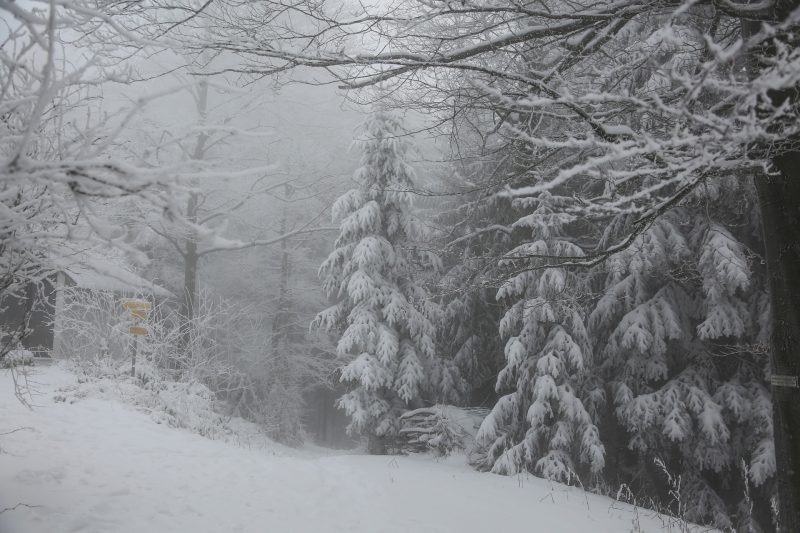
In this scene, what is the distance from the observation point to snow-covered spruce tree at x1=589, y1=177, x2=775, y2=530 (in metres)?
8.72

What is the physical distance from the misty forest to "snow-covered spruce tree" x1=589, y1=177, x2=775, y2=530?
0.07 m

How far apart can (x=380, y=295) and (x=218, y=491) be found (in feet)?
25.6

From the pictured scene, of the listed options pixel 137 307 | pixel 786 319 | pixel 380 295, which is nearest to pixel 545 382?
pixel 380 295

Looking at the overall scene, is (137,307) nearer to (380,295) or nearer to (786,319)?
(380,295)

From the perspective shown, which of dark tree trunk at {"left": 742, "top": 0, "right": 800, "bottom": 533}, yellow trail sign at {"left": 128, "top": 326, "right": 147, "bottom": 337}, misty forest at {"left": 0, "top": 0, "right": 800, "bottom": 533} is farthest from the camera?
yellow trail sign at {"left": 128, "top": 326, "right": 147, "bottom": 337}

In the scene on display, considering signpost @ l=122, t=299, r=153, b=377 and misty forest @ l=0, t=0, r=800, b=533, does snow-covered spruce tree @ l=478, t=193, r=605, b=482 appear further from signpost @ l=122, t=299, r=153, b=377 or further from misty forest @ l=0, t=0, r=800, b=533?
signpost @ l=122, t=299, r=153, b=377

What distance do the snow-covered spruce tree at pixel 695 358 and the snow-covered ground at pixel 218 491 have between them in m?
3.05

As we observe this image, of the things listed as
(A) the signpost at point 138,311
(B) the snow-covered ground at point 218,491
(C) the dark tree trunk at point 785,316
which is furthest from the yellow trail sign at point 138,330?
(C) the dark tree trunk at point 785,316

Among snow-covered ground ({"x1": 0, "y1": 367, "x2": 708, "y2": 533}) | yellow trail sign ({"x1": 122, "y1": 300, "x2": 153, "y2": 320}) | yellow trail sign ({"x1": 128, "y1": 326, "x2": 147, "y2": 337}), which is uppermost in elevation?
yellow trail sign ({"x1": 122, "y1": 300, "x2": 153, "y2": 320})

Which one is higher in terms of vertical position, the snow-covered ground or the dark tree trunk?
the dark tree trunk

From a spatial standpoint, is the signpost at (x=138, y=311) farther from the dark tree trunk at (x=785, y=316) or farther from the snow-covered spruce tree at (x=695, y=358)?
the dark tree trunk at (x=785, y=316)


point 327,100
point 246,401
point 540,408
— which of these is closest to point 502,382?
point 540,408

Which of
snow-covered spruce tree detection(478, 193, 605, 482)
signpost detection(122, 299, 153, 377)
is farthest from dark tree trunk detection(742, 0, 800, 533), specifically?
signpost detection(122, 299, 153, 377)

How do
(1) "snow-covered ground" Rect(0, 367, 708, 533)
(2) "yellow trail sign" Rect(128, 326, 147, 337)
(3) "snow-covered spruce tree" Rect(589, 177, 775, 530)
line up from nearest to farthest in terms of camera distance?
(1) "snow-covered ground" Rect(0, 367, 708, 533), (3) "snow-covered spruce tree" Rect(589, 177, 775, 530), (2) "yellow trail sign" Rect(128, 326, 147, 337)
